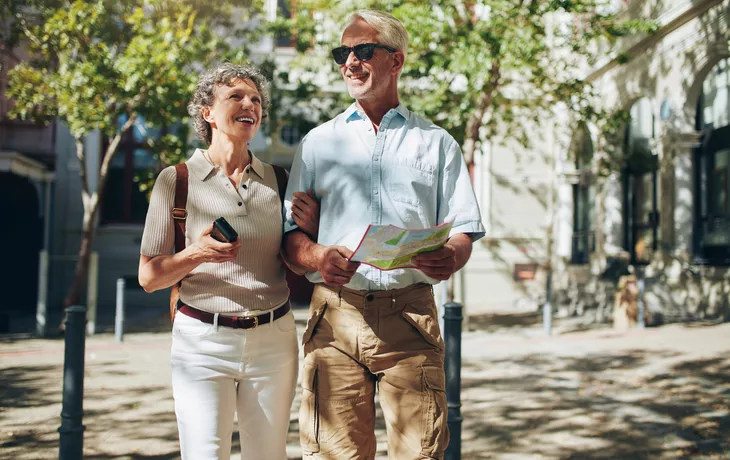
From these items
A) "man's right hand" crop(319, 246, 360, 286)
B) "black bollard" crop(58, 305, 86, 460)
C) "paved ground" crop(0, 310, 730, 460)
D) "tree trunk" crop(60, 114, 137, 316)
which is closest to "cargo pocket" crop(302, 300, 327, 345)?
"man's right hand" crop(319, 246, 360, 286)

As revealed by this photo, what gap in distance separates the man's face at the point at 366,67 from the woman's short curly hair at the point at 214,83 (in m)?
0.39

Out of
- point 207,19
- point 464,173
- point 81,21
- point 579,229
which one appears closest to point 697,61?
point 579,229

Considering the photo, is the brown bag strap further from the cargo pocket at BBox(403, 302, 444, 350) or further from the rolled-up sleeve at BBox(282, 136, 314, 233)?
the cargo pocket at BBox(403, 302, 444, 350)

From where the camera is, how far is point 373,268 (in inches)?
101

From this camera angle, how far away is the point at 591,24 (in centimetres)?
1141

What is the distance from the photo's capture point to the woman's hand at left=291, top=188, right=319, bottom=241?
2.67 m

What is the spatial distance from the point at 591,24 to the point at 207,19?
7.30 m

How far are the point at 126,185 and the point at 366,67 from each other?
18241 mm

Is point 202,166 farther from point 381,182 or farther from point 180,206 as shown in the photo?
point 381,182

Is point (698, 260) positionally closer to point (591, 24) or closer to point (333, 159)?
point (591, 24)

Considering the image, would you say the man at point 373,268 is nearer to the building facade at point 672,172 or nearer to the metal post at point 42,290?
the metal post at point 42,290

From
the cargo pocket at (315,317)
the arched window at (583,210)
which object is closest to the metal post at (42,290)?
the cargo pocket at (315,317)

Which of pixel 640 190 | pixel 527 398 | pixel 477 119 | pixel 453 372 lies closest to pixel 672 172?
pixel 640 190

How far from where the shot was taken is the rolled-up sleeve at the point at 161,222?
2.61 m
